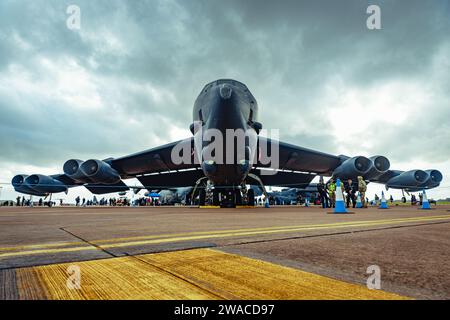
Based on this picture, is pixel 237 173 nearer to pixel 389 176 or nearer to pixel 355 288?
pixel 355 288

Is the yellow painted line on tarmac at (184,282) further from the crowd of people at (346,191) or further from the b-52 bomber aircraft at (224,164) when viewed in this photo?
the crowd of people at (346,191)

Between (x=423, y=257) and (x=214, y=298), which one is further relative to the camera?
(x=423, y=257)

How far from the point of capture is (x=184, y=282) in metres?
1.03

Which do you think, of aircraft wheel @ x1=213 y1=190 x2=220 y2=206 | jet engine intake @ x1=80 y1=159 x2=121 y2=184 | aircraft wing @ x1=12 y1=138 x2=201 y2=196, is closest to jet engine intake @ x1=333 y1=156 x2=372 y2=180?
aircraft wheel @ x1=213 y1=190 x2=220 y2=206

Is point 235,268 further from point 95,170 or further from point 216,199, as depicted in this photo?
point 95,170

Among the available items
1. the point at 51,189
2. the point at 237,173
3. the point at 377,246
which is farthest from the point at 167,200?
the point at 377,246

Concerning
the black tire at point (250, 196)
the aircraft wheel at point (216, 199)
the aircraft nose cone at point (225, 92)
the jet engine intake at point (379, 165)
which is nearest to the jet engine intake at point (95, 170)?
the aircraft wheel at point (216, 199)

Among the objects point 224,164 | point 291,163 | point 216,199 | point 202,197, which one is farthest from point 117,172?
point 291,163

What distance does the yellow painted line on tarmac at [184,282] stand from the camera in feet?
2.94

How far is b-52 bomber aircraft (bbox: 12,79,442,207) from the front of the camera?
35.0ft

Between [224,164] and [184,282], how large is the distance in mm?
9605

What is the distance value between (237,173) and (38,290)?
33.0 feet
